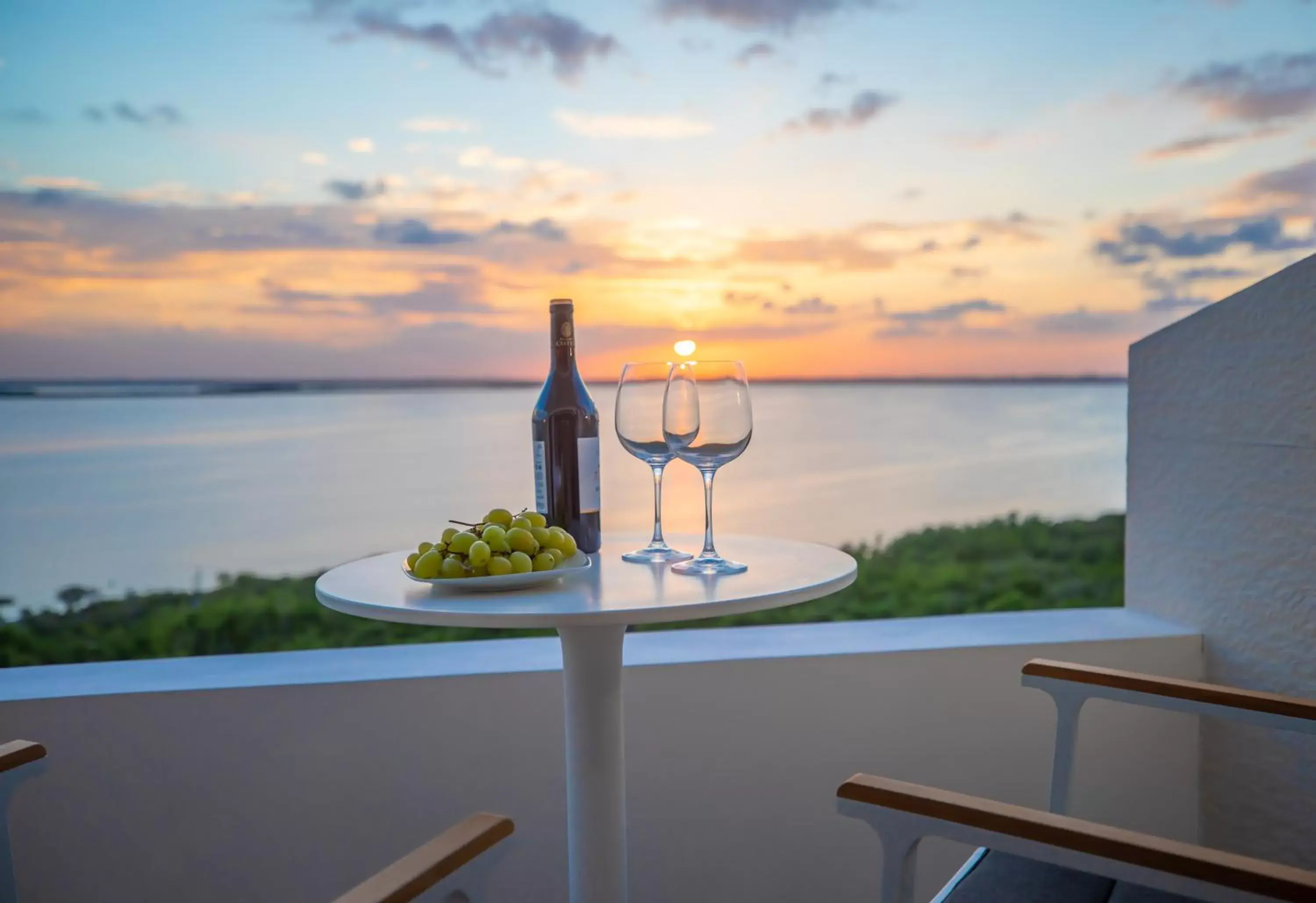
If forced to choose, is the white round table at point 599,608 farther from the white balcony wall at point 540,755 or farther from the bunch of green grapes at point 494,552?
the white balcony wall at point 540,755

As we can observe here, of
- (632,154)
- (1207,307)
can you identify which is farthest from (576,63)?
(1207,307)

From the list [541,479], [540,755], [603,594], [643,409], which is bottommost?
[540,755]

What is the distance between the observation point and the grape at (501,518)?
1.32 metres

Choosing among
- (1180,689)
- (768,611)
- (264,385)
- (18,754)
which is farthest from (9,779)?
(264,385)

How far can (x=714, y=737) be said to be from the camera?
2.03m

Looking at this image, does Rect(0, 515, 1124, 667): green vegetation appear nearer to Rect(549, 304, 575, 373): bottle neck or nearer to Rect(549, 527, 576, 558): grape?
Rect(549, 304, 575, 373): bottle neck

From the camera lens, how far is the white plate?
1178mm

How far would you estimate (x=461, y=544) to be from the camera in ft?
4.04

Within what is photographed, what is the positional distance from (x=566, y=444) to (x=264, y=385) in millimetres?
3654

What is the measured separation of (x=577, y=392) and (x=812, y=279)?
3829mm

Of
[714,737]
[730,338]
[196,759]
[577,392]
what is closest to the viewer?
[577,392]

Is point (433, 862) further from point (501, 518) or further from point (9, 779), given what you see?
point (9, 779)

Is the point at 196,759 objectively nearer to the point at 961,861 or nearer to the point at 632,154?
the point at 961,861

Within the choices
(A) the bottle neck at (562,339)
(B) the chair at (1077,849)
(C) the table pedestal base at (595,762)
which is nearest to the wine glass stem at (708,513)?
(C) the table pedestal base at (595,762)
